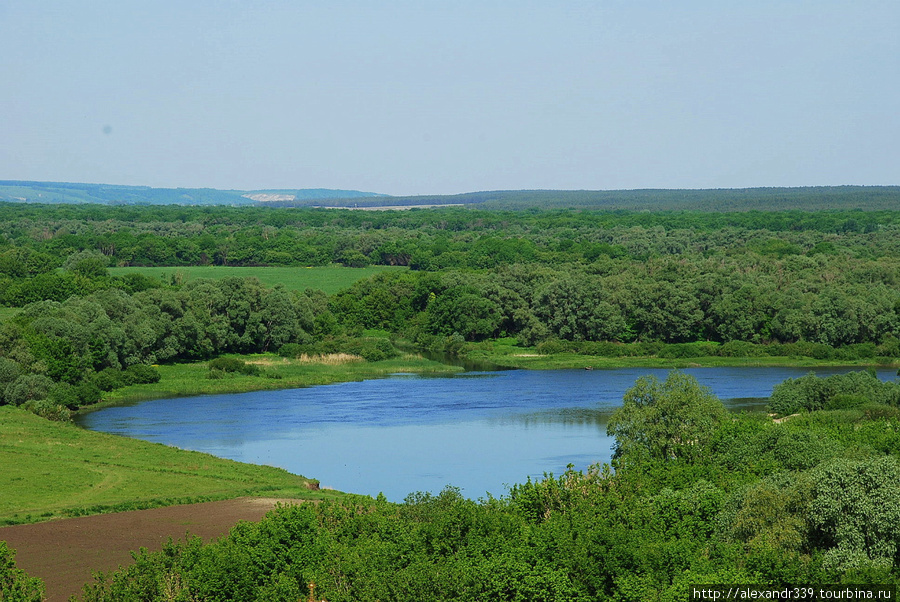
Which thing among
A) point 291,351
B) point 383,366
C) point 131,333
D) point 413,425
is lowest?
point 383,366

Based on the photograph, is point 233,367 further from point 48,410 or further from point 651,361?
point 651,361

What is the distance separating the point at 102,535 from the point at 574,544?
1506 cm

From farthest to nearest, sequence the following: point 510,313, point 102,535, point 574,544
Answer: point 510,313, point 102,535, point 574,544

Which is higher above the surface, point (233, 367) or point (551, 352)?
point (233, 367)

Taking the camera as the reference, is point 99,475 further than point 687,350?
No

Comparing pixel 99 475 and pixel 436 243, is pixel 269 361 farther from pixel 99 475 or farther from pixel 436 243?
pixel 436 243

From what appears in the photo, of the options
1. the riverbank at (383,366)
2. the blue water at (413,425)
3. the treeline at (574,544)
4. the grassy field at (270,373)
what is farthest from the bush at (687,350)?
the treeline at (574,544)

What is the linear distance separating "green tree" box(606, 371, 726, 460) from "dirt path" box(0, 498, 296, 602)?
12.6m

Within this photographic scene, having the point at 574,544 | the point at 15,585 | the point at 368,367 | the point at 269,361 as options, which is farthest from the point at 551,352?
the point at 15,585

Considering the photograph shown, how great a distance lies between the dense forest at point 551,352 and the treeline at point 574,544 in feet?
0.24

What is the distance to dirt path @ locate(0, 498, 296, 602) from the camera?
28.5m

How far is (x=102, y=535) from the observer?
32406 millimetres

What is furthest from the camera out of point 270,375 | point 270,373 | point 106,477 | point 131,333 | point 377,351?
point 377,351

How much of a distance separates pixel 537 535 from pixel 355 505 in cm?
629
